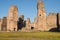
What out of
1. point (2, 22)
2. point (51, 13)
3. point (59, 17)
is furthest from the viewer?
point (2, 22)

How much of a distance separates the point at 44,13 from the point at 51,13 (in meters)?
2.42

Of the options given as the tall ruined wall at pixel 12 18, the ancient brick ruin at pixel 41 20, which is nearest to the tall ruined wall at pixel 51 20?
the ancient brick ruin at pixel 41 20

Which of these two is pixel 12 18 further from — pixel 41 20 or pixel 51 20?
pixel 51 20

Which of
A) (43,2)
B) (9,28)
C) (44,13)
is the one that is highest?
(43,2)

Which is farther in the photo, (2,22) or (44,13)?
(2,22)

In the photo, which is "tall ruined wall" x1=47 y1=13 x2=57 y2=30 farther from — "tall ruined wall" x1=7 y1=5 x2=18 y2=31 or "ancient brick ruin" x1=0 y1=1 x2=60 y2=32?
"tall ruined wall" x1=7 y1=5 x2=18 y2=31

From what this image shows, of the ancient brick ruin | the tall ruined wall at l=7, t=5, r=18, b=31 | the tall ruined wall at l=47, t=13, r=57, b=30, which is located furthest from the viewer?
the tall ruined wall at l=7, t=5, r=18, b=31

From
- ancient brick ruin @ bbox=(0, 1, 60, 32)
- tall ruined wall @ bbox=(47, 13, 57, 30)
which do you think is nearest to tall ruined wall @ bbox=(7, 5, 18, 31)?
ancient brick ruin @ bbox=(0, 1, 60, 32)

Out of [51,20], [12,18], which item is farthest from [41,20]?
[12,18]

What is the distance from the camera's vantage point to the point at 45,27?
40656 mm

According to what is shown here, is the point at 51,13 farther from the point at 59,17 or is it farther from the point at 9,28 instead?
the point at 9,28

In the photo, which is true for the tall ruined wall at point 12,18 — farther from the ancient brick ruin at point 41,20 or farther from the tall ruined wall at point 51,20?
the tall ruined wall at point 51,20

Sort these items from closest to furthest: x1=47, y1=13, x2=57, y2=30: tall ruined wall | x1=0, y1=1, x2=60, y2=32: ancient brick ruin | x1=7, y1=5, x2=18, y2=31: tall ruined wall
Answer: x1=0, y1=1, x2=60, y2=32: ancient brick ruin, x1=47, y1=13, x2=57, y2=30: tall ruined wall, x1=7, y1=5, x2=18, y2=31: tall ruined wall

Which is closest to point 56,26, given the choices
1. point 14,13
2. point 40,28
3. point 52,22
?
point 52,22
